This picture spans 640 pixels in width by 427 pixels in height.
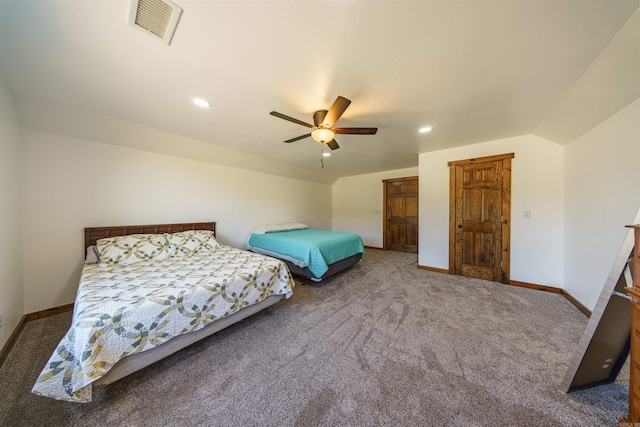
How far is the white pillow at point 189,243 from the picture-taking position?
2676 millimetres

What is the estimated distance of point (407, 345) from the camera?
174cm

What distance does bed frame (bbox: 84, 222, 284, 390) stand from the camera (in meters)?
1.28

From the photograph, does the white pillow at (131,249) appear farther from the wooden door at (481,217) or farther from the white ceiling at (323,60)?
the wooden door at (481,217)

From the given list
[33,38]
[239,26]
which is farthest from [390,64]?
[33,38]

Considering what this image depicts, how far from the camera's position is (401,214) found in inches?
208

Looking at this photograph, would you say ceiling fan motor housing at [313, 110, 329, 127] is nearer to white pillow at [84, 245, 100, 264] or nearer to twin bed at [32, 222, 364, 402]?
twin bed at [32, 222, 364, 402]

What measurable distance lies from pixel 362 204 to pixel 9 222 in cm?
590

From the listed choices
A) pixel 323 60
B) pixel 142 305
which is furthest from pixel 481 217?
pixel 142 305

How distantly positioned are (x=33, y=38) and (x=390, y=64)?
2.43m

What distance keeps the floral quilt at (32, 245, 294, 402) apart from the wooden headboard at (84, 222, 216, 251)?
0.62 meters

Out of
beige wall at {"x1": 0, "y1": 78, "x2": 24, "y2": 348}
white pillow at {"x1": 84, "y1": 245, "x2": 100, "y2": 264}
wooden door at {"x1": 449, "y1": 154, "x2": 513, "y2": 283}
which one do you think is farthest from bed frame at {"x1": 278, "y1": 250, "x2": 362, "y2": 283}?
beige wall at {"x1": 0, "y1": 78, "x2": 24, "y2": 348}

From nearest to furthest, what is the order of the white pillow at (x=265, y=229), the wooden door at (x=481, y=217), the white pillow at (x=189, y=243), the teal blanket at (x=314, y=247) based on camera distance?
the white pillow at (x=189, y=243), the teal blanket at (x=314, y=247), the wooden door at (x=481, y=217), the white pillow at (x=265, y=229)

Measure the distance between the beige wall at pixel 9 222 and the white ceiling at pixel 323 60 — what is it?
0.27m

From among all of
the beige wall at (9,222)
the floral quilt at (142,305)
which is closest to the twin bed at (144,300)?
the floral quilt at (142,305)
